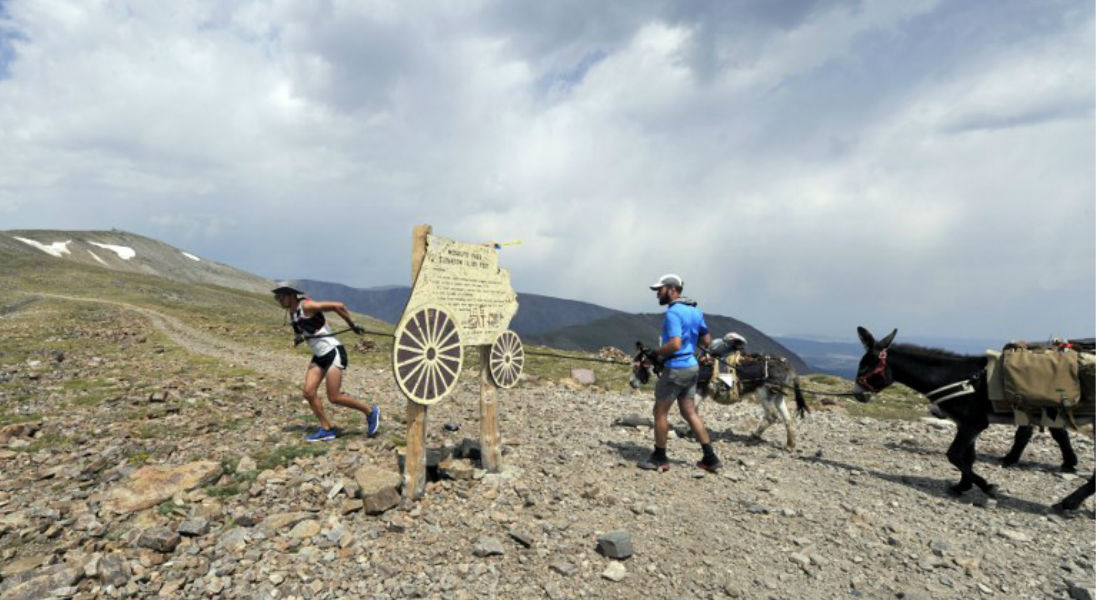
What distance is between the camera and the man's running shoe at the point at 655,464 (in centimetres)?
856

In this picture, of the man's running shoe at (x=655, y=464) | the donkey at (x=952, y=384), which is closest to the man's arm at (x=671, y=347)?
the man's running shoe at (x=655, y=464)

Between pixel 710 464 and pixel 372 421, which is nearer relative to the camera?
pixel 710 464

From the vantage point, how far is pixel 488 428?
783 centimetres

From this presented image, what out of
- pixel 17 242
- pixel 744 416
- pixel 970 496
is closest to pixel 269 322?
pixel 744 416

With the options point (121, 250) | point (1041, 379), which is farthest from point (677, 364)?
point (121, 250)

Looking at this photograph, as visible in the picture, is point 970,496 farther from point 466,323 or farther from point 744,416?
point 466,323

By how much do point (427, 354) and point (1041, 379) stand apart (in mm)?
8903

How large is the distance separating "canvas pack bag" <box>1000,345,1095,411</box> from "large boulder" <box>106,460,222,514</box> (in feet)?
38.7

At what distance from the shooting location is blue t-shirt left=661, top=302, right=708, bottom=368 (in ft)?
26.6

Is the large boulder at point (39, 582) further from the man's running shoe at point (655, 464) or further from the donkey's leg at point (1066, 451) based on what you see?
the donkey's leg at point (1066, 451)

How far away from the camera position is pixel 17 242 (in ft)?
265

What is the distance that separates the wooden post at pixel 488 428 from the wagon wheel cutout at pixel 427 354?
860 millimetres

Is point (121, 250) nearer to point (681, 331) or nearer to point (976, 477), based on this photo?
point (681, 331)

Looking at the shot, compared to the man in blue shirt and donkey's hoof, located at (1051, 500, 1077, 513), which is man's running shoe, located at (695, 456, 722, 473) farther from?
donkey's hoof, located at (1051, 500, 1077, 513)
